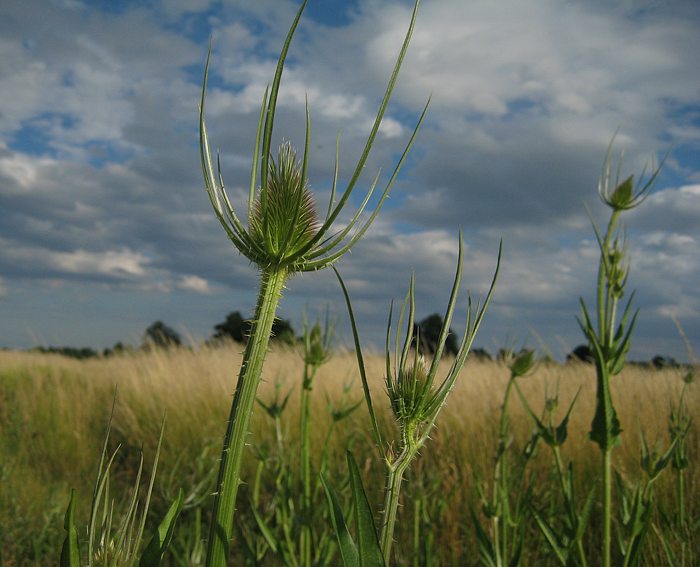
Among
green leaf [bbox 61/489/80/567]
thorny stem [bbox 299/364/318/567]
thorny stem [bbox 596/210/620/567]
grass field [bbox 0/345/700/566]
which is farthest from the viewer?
grass field [bbox 0/345/700/566]

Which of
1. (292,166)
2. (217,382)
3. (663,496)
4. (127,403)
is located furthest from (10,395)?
(292,166)

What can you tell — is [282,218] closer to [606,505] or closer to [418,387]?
[418,387]

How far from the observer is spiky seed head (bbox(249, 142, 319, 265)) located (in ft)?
2.16

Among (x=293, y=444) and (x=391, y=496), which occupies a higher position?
(x=391, y=496)

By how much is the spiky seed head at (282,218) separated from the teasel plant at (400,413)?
0.07 meters

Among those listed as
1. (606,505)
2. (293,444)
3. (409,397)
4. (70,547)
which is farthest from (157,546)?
(293,444)

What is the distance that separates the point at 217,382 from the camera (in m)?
6.46

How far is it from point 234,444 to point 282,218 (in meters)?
0.26

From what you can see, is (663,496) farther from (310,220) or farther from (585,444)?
(310,220)

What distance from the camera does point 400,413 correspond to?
661mm

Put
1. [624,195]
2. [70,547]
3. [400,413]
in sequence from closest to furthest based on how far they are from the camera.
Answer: [70,547], [400,413], [624,195]

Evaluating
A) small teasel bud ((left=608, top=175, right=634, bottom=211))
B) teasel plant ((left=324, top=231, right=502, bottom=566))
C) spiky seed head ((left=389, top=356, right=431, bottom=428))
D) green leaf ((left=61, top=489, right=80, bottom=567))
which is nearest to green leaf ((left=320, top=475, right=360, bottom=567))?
teasel plant ((left=324, top=231, right=502, bottom=566))

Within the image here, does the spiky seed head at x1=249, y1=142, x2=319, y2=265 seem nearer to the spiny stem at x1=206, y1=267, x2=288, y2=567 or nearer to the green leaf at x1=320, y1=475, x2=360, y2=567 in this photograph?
the spiny stem at x1=206, y1=267, x2=288, y2=567

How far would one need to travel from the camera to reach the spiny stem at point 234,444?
604mm
